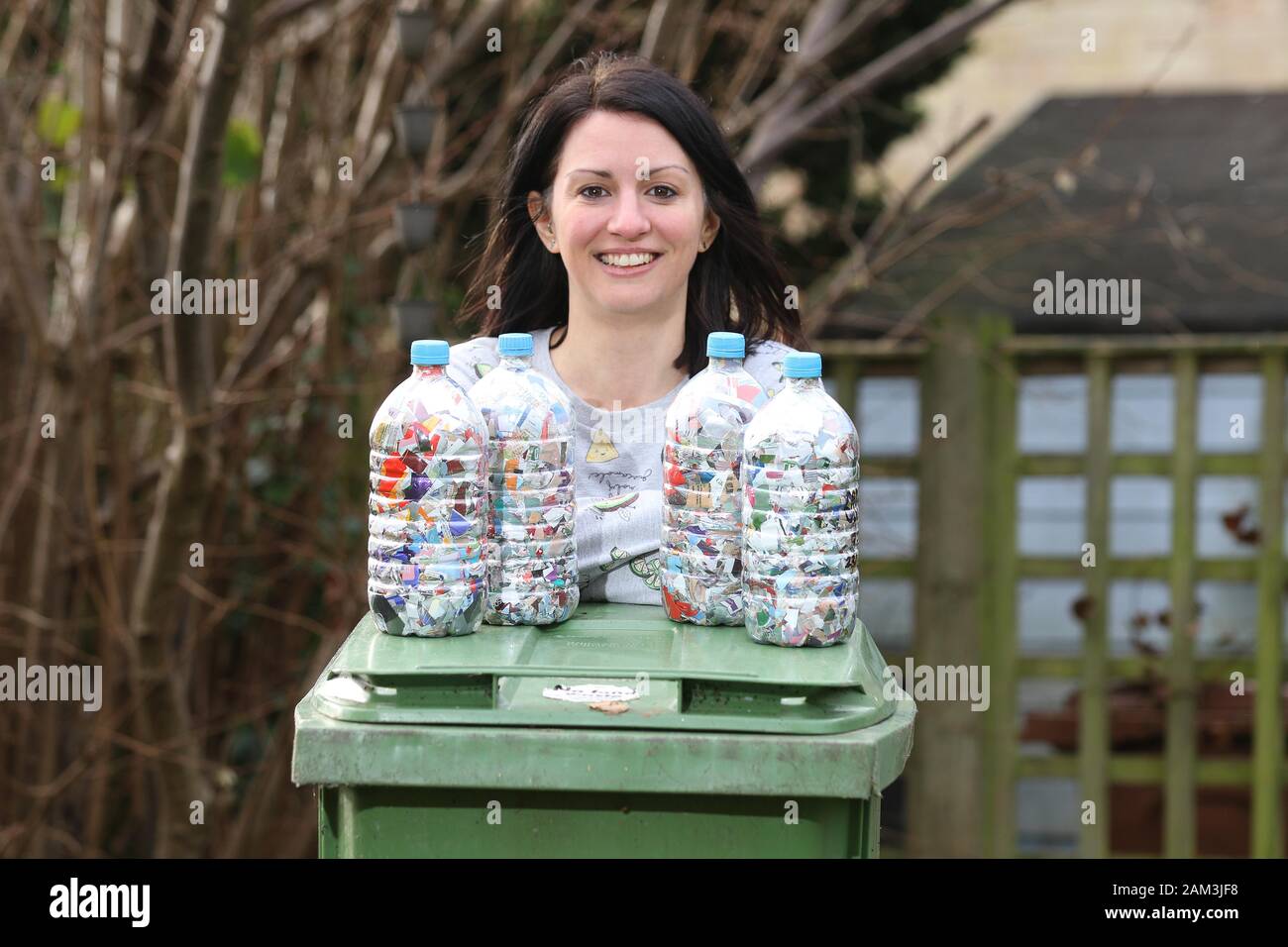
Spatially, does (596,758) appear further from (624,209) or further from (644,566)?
(624,209)

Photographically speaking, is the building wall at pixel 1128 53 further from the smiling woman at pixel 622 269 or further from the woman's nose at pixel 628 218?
the woman's nose at pixel 628 218

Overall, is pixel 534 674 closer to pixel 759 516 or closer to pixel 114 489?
pixel 759 516

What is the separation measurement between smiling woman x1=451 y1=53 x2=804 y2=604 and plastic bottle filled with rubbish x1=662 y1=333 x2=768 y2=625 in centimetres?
18

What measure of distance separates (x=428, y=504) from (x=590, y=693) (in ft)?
1.13

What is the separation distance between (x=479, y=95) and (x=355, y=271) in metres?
1.10

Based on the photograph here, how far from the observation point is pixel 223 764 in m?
4.20

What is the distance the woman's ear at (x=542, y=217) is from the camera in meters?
2.54

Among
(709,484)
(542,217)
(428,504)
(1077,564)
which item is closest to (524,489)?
(428,504)

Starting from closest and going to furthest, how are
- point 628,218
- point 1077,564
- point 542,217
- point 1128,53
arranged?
point 628,218
point 542,217
point 1077,564
point 1128,53

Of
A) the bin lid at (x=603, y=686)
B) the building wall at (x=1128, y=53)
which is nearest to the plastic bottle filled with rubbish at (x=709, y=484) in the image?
the bin lid at (x=603, y=686)

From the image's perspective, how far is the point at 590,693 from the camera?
1.98m

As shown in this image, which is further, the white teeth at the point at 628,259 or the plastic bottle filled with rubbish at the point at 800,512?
the white teeth at the point at 628,259

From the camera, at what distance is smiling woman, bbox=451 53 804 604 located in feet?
7.86
